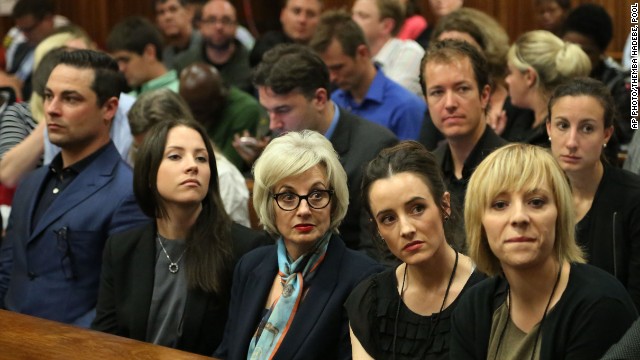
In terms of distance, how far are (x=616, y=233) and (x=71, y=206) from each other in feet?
5.44

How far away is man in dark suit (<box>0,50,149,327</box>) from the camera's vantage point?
3305mm

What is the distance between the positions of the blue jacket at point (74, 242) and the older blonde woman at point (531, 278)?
1398 millimetres

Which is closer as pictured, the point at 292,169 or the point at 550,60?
the point at 292,169

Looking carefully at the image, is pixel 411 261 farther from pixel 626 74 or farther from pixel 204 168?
pixel 626 74

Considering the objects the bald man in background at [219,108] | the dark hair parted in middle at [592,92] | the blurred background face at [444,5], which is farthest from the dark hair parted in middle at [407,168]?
the blurred background face at [444,5]

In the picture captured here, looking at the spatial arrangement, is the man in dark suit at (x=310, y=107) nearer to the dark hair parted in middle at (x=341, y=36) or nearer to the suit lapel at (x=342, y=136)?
the suit lapel at (x=342, y=136)

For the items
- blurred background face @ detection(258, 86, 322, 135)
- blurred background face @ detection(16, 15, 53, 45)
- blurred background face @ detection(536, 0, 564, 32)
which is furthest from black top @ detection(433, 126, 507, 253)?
blurred background face @ detection(16, 15, 53, 45)

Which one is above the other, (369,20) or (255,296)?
(369,20)

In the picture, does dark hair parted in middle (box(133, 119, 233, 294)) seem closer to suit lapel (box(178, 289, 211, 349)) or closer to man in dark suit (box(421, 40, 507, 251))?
suit lapel (box(178, 289, 211, 349))

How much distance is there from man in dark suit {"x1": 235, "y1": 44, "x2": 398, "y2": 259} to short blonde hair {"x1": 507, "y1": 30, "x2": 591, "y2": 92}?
0.74 m

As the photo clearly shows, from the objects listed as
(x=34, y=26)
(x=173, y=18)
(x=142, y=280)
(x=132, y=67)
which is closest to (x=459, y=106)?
(x=142, y=280)

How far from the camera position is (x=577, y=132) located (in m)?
3.03

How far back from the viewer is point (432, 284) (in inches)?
96.3

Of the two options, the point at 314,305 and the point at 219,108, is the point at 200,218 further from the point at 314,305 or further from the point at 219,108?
the point at 219,108
